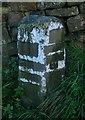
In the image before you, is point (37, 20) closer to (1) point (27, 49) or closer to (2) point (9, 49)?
(1) point (27, 49)

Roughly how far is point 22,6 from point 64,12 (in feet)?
1.87

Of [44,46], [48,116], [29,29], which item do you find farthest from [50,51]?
[48,116]

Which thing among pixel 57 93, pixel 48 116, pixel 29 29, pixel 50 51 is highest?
pixel 29 29

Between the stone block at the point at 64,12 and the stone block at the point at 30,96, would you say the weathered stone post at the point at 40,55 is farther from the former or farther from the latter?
the stone block at the point at 64,12

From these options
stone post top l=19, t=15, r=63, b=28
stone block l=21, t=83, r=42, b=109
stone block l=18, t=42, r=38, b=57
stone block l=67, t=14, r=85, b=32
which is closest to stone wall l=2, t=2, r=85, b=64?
stone block l=67, t=14, r=85, b=32

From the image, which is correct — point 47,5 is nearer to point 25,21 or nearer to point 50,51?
point 25,21

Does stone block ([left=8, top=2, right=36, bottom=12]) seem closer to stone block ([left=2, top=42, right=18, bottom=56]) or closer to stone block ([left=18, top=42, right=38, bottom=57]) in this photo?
stone block ([left=2, top=42, right=18, bottom=56])

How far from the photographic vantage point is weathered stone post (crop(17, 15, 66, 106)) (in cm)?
374


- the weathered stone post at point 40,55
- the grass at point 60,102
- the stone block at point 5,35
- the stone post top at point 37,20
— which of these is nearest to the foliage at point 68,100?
the grass at point 60,102

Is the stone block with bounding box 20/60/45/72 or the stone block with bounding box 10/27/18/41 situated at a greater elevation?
the stone block with bounding box 10/27/18/41

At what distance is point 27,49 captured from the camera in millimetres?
3873

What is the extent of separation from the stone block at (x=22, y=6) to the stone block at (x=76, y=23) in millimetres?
523

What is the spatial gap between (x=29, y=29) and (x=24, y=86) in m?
0.71

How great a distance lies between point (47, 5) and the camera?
14.4 ft
